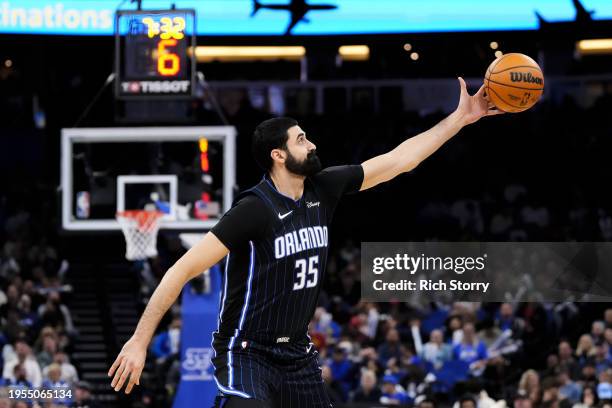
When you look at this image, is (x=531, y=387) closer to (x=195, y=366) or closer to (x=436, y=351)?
(x=436, y=351)

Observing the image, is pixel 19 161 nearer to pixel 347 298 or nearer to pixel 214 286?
pixel 347 298

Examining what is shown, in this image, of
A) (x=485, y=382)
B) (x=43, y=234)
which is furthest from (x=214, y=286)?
(x=43, y=234)

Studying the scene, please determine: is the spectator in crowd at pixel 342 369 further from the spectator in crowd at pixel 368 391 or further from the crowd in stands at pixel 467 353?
the spectator in crowd at pixel 368 391

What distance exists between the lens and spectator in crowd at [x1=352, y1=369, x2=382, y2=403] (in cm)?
1361

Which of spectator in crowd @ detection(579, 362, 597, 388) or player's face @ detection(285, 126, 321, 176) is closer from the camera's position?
player's face @ detection(285, 126, 321, 176)

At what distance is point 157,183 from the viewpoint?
13.1 meters

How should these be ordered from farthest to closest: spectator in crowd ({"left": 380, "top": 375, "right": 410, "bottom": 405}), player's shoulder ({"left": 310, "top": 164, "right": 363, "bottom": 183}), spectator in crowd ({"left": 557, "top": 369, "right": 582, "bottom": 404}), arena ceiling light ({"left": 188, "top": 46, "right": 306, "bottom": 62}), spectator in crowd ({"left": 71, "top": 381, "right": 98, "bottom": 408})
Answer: arena ceiling light ({"left": 188, "top": 46, "right": 306, "bottom": 62})
spectator in crowd ({"left": 380, "top": 375, "right": 410, "bottom": 405})
spectator in crowd ({"left": 557, "top": 369, "right": 582, "bottom": 404})
spectator in crowd ({"left": 71, "top": 381, "right": 98, "bottom": 408})
player's shoulder ({"left": 310, "top": 164, "right": 363, "bottom": 183})

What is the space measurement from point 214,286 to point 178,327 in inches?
97.2

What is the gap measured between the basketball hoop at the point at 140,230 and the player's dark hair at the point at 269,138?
23.4ft

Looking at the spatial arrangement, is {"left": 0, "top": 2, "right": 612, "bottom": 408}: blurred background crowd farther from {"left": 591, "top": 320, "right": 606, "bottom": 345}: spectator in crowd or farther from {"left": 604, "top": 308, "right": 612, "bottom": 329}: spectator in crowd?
{"left": 604, "top": 308, "right": 612, "bottom": 329}: spectator in crowd

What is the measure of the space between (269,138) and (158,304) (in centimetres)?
100


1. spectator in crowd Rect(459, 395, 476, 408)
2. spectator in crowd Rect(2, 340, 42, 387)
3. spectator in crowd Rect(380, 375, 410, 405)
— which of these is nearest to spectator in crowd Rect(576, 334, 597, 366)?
spectator in crowd Rect(459, 395, 476, 408)

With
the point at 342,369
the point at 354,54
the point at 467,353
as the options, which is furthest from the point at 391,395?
the point at 354,54

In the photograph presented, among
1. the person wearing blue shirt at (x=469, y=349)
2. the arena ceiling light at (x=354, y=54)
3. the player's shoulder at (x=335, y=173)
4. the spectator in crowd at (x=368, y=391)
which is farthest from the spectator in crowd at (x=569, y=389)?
the arena ceiling light at (x=354, y=54)
